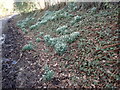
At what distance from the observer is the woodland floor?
347cm

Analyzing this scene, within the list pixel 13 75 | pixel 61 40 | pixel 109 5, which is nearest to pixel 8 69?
pixel 13 75

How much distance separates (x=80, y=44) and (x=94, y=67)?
136cm

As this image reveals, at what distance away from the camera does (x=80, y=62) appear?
410 centimetres

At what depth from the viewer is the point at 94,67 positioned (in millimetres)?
3691

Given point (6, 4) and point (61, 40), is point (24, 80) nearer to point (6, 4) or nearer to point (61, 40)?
point (61, 40)

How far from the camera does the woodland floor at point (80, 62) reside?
3473 mm

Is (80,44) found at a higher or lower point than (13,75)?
higher

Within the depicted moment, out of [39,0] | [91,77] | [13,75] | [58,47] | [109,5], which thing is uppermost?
[39,0]

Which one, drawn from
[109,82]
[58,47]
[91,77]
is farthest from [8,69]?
[109,82]

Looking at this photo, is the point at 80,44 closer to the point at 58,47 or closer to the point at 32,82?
the point at 58,47

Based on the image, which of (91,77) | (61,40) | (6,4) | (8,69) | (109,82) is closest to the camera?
(109,82)

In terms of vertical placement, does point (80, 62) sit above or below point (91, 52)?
below

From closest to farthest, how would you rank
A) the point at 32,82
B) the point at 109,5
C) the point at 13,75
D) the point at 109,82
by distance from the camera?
the point at 109,82
the point at 32,82
the point at 13,75
the point at 109,5

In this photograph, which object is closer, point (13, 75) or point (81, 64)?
point (81, 64)
